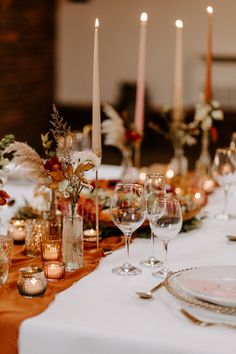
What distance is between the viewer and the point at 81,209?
98.2 inches

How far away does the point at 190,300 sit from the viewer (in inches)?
67.7

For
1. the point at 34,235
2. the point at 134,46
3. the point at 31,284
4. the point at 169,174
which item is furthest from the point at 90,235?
the point at 134,46

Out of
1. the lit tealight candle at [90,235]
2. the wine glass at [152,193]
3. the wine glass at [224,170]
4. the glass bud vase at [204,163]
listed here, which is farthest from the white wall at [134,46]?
the lit tealight candle at [90,235]

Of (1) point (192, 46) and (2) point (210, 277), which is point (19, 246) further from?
(1) point (192, 46)

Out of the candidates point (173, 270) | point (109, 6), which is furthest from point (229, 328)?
point (109, 6)

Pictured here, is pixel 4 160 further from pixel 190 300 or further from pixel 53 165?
pixel 190 300

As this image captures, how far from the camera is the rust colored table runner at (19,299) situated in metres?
1.67

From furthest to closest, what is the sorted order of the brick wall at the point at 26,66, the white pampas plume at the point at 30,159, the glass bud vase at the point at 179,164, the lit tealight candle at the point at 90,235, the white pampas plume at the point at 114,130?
the brick wall at the point at 26,66
the glass bud vase at the point at 179,164
the white pampas plume at the point at 114,130
the lit tealight candle at the point at 90,235
the white pampas plume at the point at 30,159

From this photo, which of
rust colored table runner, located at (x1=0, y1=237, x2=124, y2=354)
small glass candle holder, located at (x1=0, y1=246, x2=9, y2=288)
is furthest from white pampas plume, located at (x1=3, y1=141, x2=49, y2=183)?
small glass candle holder, located at (x1=0, y1=246, x2=9, y2=288)

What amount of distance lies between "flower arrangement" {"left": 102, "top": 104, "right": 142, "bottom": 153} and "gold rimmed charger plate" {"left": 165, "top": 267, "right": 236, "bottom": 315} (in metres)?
1.38

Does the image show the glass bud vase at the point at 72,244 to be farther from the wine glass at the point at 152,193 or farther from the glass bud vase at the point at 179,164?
the glass bud vase at the point at 179,164

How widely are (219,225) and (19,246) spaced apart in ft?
2.46

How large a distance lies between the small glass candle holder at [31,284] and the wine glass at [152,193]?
0.35m

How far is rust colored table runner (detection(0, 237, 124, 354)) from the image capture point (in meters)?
1.67
